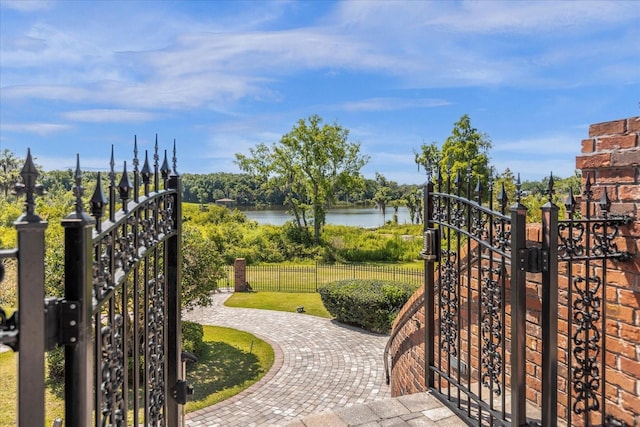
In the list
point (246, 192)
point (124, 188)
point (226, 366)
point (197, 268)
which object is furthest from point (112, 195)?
point (246, 192)

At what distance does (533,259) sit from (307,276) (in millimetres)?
16670

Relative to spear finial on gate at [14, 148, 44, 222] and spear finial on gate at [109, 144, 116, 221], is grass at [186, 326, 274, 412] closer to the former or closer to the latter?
spear finial on gate at [109, 144, 116, 221]

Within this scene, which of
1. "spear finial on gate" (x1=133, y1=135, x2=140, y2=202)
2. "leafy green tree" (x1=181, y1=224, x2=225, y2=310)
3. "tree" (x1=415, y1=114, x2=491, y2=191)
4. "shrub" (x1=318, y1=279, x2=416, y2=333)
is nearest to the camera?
"spear finial on gate" (x1=133, y1=135, x2=140, y2=202)

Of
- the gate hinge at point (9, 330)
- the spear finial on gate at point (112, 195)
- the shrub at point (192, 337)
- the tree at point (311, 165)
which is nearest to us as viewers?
the gate hinge at point (9, 330)

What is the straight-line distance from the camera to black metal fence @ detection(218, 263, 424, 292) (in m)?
16.4

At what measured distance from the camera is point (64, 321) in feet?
4.04

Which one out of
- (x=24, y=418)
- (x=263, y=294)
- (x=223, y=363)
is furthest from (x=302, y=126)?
(x=24, y=418)

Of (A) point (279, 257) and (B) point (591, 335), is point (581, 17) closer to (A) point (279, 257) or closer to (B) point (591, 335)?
(B) point (591, 335)

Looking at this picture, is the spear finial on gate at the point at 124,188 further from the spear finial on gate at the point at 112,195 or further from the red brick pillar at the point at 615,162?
the red brick pillar at the point at 615,162

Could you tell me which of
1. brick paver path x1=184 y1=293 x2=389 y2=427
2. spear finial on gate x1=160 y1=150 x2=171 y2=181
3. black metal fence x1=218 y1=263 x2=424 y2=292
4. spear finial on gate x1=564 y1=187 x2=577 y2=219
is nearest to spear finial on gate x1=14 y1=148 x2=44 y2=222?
spear finial on gate x1=160 y1=150 x2=171 y2=181

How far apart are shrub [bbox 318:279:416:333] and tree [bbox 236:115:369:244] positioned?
1572 centimetres

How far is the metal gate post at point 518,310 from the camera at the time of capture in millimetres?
2252

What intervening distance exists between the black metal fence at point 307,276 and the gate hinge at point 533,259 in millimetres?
13384

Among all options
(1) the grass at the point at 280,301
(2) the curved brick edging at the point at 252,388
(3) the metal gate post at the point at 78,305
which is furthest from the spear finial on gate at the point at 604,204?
(1) the grass at the point at 280,301
